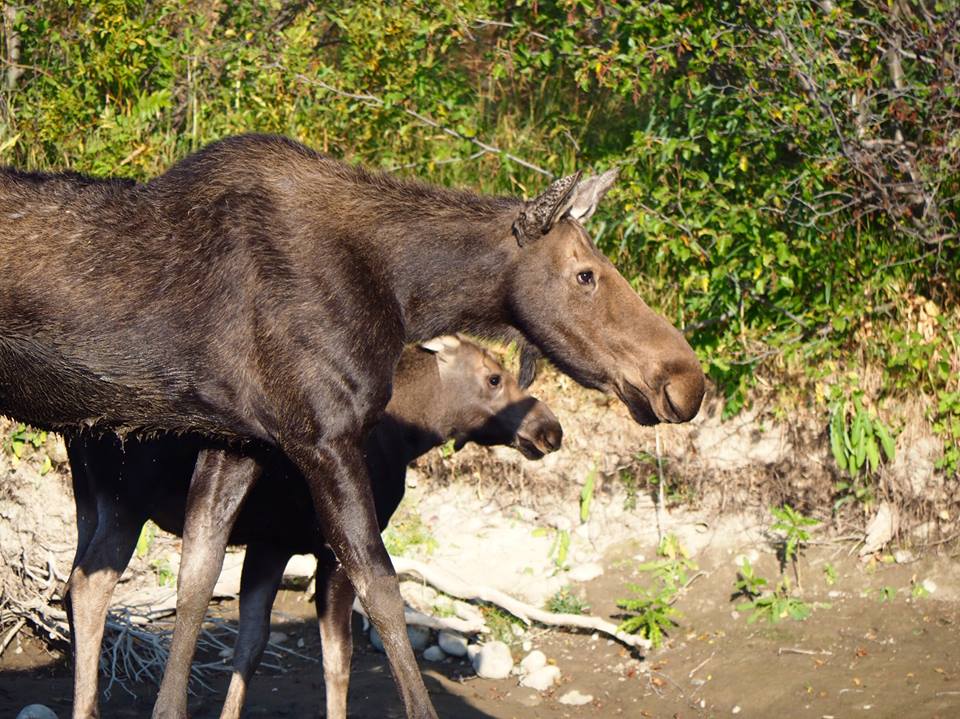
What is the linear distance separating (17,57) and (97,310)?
18.9 ft

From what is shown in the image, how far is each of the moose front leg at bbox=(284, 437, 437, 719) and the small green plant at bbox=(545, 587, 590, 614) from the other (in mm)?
3475

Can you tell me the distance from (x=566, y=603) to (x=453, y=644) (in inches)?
33.6

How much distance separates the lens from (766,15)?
30.1 ft

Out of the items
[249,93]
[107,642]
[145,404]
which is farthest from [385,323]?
[249,93]

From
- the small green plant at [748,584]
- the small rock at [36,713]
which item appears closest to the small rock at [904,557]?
the small green plant at [748,584]

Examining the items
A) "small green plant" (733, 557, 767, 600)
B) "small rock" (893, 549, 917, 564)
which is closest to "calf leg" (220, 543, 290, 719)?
"small green plant" (733, 557, 767, 600)

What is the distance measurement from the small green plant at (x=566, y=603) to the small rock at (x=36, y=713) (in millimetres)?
3426

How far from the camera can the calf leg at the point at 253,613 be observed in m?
7.42

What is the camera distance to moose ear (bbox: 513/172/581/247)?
6.31 metres

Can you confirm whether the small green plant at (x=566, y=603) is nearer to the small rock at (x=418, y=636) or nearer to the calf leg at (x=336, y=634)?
the small rock at (x=418, y=636)

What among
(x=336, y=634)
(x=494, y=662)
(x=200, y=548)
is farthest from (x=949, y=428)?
(x=200, y=548)

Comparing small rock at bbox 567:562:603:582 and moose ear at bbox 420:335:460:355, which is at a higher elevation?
moose ear at bbox 420:335:460:355

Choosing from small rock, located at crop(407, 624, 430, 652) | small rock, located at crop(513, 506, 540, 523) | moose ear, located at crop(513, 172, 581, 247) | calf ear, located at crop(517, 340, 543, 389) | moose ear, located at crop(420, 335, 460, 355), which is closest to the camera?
moose ear, located at crop(513, 172, 581, 247)

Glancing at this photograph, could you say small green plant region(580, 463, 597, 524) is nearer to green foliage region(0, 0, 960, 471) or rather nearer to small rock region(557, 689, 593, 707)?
green foliage region(0, 0, 960, 471)
